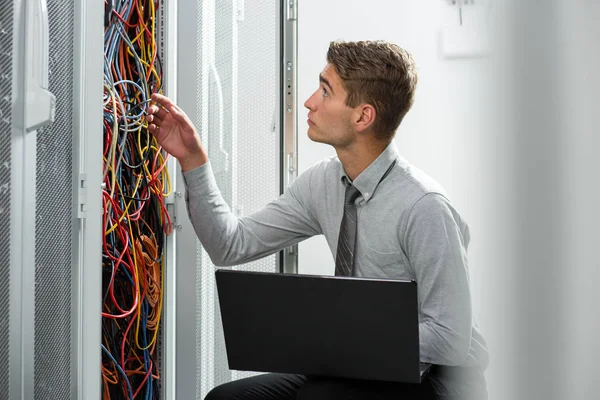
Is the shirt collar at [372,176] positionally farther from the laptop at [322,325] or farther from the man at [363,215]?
the laptop at [322,325]

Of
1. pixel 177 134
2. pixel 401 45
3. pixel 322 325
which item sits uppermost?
pixel 401 45

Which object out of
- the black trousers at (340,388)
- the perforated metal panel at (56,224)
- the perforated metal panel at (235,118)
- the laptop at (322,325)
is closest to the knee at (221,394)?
the black trousers at (340,388)

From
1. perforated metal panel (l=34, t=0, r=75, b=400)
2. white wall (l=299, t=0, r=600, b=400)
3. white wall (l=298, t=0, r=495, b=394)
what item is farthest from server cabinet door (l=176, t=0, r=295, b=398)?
white wall (l=299, t=0, r=600, b=400)

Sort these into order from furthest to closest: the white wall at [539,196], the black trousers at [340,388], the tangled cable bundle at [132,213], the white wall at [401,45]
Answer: the white wall at [401,45], the tangled cable bundle at [132,213], the black trousers at [340,388], the white wall at [539,196]

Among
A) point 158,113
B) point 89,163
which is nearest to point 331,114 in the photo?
point 158,113

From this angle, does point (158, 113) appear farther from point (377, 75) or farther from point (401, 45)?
point (401, 45)

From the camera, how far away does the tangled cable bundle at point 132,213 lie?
1.70 metres

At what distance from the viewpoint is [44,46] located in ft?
3.52

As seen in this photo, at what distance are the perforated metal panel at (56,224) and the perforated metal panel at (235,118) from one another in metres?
0.68

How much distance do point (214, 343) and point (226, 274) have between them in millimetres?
837

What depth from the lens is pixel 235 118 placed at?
6.51 feet

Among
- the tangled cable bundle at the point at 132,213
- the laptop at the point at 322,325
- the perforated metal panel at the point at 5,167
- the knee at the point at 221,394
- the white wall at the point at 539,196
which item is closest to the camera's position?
the white wall at the point at 539,196

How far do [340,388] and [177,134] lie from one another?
73 centimetres

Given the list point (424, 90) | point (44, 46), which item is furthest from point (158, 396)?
point (424, 90)
